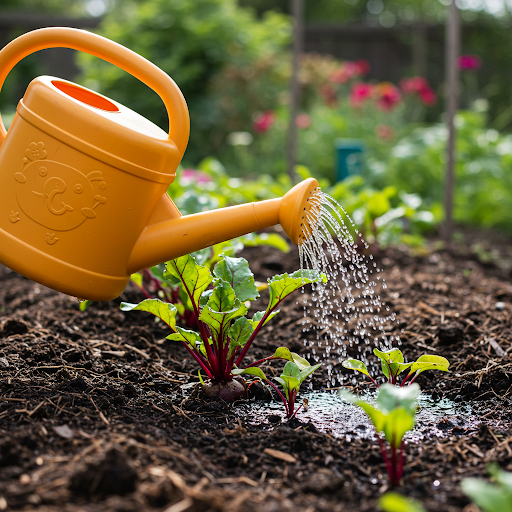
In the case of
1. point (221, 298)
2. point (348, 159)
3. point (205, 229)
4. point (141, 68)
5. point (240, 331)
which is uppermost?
point (141, 68)

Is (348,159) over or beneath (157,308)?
beneath

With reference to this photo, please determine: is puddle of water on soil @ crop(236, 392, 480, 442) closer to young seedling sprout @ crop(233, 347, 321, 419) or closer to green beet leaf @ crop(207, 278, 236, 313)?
young seedling sprout @ crop(233, 347, 321, 419)

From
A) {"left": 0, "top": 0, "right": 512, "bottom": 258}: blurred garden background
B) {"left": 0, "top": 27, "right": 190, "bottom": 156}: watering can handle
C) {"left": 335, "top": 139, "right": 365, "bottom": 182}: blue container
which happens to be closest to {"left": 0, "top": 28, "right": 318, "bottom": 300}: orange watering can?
{"left": 0, "top": 27, "right": 190, "bottom": 156}: watering can handle

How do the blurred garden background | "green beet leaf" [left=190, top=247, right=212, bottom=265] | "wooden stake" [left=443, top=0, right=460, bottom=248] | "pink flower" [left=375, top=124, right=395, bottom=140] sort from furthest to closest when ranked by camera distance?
1. "pink flower" [left=375, top=124, right=395, bottom=140]
2. the blurred garden background
3. "wooden stake" [left=443, top=0, right=460, bottom=248]
4. "green beet leaf" [left=190, top=247, right=212, bottom=265]

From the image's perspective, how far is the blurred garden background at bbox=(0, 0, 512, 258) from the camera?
419 cm

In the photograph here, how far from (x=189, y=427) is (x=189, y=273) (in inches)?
16.7

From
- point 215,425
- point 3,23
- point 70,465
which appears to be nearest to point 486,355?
point 215,425

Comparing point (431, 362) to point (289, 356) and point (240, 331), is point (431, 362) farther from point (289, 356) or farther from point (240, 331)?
point (240, 331)

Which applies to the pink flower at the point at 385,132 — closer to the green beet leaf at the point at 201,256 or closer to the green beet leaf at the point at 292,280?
the green beet leaf at the point at 201,256

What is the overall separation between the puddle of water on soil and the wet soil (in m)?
0.01

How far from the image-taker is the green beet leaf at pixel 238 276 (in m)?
1.71

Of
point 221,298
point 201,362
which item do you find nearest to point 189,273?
point 221,298

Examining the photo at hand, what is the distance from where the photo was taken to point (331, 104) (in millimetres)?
7172

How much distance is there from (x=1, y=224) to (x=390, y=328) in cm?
145
